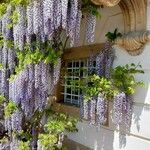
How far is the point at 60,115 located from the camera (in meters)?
5.69

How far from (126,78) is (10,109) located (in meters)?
1.75

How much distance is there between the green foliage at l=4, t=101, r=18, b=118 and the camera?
5785 mm

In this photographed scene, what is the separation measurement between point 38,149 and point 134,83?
158 cm

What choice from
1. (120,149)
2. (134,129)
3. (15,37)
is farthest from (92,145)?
(15,37)

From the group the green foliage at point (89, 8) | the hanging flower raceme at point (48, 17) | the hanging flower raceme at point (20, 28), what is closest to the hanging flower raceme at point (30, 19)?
the hanging flower raceme at point (20, 28)

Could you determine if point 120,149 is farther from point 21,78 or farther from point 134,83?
point 21,78

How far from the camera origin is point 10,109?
5.80 metres

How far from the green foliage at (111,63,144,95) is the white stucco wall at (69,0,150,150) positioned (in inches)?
3.6

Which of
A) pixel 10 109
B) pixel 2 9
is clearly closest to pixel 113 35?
pixel 2 9

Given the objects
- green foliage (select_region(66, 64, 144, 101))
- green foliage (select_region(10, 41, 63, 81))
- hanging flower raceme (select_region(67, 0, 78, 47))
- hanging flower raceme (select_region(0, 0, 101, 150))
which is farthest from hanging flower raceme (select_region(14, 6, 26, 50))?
green foliage (select_region(66, 64, 144, 101))

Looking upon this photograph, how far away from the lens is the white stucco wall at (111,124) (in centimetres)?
503

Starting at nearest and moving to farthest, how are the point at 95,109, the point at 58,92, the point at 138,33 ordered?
the point at 138,33
the point at 95,109
the point at 58,92

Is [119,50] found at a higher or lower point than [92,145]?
higher

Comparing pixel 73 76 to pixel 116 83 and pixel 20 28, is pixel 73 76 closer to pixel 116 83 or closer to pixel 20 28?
pixel 20 28
